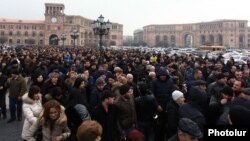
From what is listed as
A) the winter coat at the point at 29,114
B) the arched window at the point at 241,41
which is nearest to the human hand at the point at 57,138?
the winter coat at the point at 29,114

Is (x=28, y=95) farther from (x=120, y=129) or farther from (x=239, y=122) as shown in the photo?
(x=239, y=122)

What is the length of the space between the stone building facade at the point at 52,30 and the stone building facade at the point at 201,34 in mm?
30409

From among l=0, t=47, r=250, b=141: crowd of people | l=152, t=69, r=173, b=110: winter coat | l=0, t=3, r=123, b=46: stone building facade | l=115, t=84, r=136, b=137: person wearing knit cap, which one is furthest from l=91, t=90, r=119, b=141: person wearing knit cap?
l=0, t=3, r=123, b=46: stone building facade

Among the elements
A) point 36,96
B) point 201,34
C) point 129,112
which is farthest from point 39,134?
point 201,34

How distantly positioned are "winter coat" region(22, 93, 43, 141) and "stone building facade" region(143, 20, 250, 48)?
4671 inches

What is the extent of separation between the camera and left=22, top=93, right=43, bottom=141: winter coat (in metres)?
5.39

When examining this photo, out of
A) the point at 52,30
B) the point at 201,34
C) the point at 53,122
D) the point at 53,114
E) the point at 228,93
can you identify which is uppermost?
the point at 201,34

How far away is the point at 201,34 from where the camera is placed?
150375mm

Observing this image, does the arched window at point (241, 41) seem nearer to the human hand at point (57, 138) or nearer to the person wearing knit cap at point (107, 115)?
the person wearing knit cap at point (107, 115)

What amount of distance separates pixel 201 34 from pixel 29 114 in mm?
149815

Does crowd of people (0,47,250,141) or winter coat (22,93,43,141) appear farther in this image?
winter coat (22,93,43,141)

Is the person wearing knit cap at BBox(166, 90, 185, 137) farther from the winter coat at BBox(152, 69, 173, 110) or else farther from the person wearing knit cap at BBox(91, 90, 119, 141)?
the winter coat at BBox(152, 69, 173, 110)

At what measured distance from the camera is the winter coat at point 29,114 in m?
5.39

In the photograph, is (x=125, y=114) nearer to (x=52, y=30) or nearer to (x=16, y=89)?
(x=16, y=89)
